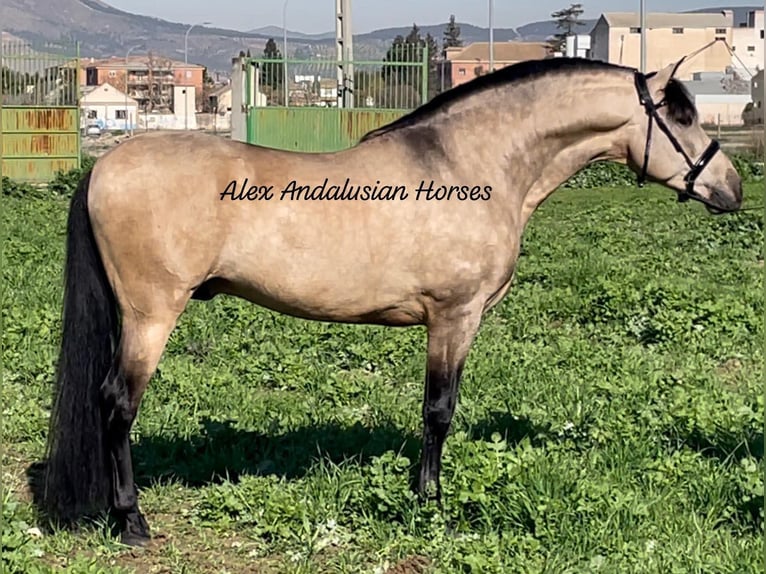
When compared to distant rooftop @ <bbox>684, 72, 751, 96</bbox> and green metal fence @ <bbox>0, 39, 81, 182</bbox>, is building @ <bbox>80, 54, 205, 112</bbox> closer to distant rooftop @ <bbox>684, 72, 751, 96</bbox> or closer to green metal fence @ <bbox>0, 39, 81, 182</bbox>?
distant rooftop @ <bbox>684, 72, 751, 96</bbox>

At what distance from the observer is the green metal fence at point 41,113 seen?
2012 cm

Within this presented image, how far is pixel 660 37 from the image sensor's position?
3137 inches

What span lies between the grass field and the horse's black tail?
18cm

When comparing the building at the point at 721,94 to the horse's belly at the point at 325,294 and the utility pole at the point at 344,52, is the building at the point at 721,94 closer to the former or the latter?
the utility pole at the point at 344,52

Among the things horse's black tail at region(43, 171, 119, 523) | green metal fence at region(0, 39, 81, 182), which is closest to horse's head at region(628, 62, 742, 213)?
horse's black tail at region(43, 171, 119, 523)

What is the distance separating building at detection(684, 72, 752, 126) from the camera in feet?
154

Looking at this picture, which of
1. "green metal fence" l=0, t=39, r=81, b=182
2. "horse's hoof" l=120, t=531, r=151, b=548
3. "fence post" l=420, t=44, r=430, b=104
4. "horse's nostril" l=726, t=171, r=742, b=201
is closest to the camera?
"horse's hoof" l=120, t=531, r=151, b=548

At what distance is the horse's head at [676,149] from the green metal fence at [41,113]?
17.3m

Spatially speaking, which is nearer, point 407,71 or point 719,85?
point 407,71

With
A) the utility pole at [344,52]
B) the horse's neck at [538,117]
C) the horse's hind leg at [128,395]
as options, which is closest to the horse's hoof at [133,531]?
the horse's hind leg at [128,395]

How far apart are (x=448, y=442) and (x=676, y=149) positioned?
169cm

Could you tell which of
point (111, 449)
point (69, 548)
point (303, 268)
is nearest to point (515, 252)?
point (303, 268)

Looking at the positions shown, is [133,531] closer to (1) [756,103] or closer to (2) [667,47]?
(1) [756,103]

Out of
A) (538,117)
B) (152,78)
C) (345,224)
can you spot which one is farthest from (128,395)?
(152,78)
